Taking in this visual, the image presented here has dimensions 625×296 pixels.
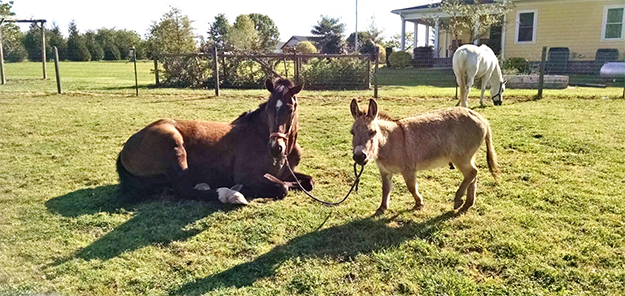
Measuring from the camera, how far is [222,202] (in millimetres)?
4336

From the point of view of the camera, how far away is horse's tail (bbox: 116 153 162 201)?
4.61 m

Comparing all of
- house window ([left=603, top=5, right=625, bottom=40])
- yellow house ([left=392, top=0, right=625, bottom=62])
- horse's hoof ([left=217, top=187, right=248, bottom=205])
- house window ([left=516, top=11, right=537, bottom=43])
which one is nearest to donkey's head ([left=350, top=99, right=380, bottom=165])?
horse's hoof ([left=217, top=187, right=248, bottom=205])

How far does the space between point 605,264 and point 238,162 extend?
343 cm

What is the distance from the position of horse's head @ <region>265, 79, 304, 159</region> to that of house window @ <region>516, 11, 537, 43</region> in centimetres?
2116

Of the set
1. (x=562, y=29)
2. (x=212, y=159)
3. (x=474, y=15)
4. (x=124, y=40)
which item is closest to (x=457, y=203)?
(x=212, y=159)

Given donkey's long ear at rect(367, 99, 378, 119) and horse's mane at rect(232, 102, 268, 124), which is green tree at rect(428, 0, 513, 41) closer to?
horse's mane at rect(232, 102, 268, 124)

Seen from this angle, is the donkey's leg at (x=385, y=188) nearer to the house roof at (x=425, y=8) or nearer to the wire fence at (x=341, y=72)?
the wire fence at (x=341, y=72)

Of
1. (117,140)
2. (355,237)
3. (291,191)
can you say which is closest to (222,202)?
(291,191)

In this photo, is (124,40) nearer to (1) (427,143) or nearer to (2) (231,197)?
(2) (231,197)

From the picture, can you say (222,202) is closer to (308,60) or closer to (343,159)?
(343,159)

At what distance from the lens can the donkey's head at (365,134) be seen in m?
3.33

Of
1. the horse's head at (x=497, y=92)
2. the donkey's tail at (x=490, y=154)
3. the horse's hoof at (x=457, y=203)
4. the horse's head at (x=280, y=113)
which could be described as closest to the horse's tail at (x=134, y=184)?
the horse's head at (x=280, y=113)

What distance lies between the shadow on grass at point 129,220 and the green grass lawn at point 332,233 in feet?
0.06

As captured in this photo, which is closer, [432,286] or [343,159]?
[432,286]
